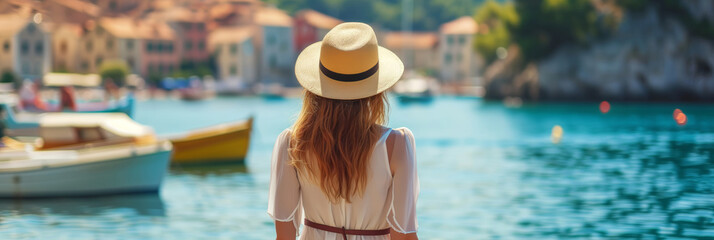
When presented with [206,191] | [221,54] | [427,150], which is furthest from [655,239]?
[221,54]

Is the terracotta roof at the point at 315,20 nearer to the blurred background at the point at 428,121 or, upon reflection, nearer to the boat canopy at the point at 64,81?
the blurred background at the point at 428,121

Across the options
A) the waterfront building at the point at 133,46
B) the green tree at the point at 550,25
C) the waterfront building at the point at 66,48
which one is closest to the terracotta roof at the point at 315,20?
the waterfront building at the point at 133,46

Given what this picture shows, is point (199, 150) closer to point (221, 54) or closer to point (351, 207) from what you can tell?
point (351, 207)

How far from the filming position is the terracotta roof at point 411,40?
475ft

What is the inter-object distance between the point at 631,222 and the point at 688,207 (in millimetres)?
2369

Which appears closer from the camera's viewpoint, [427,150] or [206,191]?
[206,191]

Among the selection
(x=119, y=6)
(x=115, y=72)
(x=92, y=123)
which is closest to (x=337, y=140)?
(x=92, y=123)

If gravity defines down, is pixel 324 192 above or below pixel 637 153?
above

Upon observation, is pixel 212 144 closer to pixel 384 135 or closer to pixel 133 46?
pixel 384 135

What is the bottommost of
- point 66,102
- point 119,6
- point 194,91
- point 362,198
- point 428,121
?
point 194,91

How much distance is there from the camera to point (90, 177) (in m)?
18.2

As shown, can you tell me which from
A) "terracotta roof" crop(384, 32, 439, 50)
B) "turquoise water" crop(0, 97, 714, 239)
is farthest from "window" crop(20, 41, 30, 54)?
"terracotta roof" crop(384, 32, 439, 50)

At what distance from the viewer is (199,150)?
26375 mm

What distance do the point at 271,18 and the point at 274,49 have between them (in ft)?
15.1
